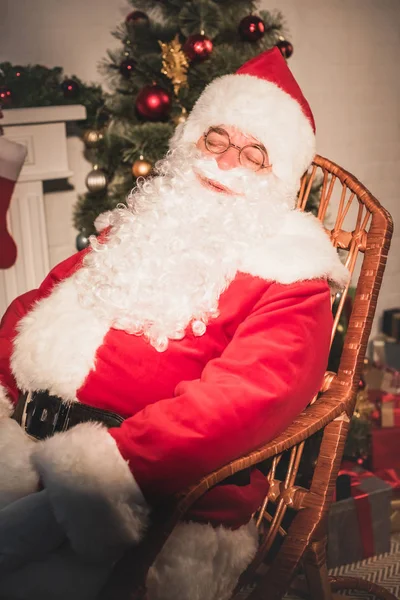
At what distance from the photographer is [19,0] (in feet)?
7.23

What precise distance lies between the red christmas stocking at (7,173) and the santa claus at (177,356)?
48 centimetres

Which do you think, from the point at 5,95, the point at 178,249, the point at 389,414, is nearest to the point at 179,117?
the point at 5,95

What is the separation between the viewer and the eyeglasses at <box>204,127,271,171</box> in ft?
4.98

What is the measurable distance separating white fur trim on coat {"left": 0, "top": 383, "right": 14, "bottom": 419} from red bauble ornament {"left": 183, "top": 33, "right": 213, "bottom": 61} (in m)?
1.15

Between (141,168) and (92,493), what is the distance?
3.85 ft

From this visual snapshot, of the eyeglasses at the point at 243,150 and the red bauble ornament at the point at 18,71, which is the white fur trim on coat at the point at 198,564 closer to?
the eyeglasses at the point at 243,150

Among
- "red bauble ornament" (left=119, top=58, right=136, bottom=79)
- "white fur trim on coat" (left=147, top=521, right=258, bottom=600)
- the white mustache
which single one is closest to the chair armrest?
"white fur trim on coat" (left=147, top=521, right=258, bottom=600)

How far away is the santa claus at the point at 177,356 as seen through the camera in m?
1.09

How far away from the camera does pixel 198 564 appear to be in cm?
117

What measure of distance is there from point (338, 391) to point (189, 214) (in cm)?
52

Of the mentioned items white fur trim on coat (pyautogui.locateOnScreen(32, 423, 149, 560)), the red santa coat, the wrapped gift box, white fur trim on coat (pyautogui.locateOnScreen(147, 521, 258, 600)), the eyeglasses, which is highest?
the eyeglasses

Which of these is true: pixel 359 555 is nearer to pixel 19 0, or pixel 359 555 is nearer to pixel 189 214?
pixel 189 214

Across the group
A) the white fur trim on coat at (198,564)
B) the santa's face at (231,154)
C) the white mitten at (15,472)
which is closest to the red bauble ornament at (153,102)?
the santa's face at (231,154)

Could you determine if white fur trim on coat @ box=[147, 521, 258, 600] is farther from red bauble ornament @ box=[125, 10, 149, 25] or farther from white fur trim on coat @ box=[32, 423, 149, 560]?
red bauble ornament @ box=[125, 10, 149, 25]
